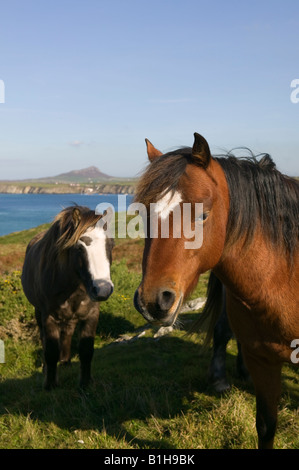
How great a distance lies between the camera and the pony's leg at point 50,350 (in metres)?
5.64

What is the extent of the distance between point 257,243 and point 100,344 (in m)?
6.72

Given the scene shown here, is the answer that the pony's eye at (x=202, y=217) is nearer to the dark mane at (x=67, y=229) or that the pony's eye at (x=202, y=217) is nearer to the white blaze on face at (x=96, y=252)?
the white blaze on face at (x=96, y=252)

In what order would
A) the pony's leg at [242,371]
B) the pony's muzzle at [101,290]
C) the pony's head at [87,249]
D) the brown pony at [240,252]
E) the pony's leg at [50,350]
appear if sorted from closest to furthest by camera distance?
the brown pony at [240,252] → the pony's muzzle at [101,290] → the pony's head at [87,249] → the pony's leg at [242,371] → the pony's leg at [50,350]

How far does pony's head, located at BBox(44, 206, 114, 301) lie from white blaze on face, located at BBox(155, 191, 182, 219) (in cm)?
263

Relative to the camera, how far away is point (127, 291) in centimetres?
1107

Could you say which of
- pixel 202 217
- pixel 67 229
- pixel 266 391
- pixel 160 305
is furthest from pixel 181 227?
pixel 67 229

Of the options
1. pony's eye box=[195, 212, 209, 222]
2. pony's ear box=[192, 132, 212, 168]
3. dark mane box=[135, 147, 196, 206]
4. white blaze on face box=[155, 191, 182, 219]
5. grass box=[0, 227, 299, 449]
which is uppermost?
pony's ear box=[192, 132, 212, 168]

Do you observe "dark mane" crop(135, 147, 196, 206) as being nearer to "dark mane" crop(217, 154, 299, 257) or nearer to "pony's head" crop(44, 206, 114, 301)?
"dark mane" crop(217, 154, 299, 257)

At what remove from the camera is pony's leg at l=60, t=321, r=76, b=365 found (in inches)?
238

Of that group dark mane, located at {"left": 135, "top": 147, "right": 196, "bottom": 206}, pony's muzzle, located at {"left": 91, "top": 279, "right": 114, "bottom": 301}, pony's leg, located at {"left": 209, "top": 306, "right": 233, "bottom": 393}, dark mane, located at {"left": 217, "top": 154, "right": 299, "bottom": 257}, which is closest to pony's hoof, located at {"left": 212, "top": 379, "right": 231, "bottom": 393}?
pony's leg, located at {"left": 209, "top": 306, "right": 233, "bottom": 393}

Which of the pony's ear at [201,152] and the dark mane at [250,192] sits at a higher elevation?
the pony's ear at [201,152]

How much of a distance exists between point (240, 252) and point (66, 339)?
425 cm

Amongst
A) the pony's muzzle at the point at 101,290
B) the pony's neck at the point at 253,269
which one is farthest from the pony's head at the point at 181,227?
the pony's muzzle at the point at 101,290

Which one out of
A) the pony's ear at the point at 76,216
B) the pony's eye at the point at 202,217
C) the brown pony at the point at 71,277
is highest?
the pony's eye at the point at 202,217
